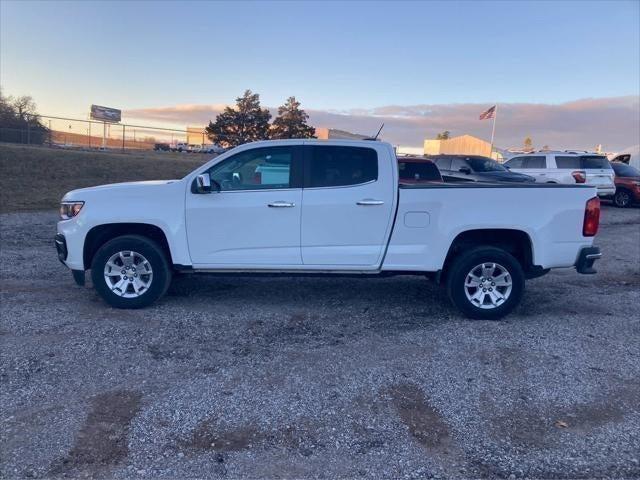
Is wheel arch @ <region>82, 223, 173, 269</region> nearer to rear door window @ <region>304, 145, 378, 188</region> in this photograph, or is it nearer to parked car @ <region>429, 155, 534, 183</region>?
rear door window @ <region>304, 145, 378, 188</region>

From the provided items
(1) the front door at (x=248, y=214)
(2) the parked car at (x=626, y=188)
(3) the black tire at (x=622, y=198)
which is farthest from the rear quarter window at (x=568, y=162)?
(1) the front door at (x=248, y=214)

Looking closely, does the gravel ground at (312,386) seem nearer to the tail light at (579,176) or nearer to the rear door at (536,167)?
the tail light at (579,176)

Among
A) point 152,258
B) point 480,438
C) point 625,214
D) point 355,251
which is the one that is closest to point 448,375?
point 480,438

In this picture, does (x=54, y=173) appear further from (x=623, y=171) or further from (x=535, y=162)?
(x=623, y=171)

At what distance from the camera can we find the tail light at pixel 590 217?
6.03m

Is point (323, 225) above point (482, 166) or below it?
below

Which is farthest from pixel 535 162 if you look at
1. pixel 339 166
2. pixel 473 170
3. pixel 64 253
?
pixel 64 253

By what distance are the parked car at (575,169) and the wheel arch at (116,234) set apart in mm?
15713

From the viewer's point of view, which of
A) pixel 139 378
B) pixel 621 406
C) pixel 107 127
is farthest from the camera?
pixel 107 127

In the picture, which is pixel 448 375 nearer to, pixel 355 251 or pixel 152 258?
pixel 355 251

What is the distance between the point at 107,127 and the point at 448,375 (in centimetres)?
3248

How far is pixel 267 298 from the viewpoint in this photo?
274 inches

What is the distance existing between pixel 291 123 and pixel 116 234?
42782 millimetres

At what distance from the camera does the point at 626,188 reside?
1997cm
